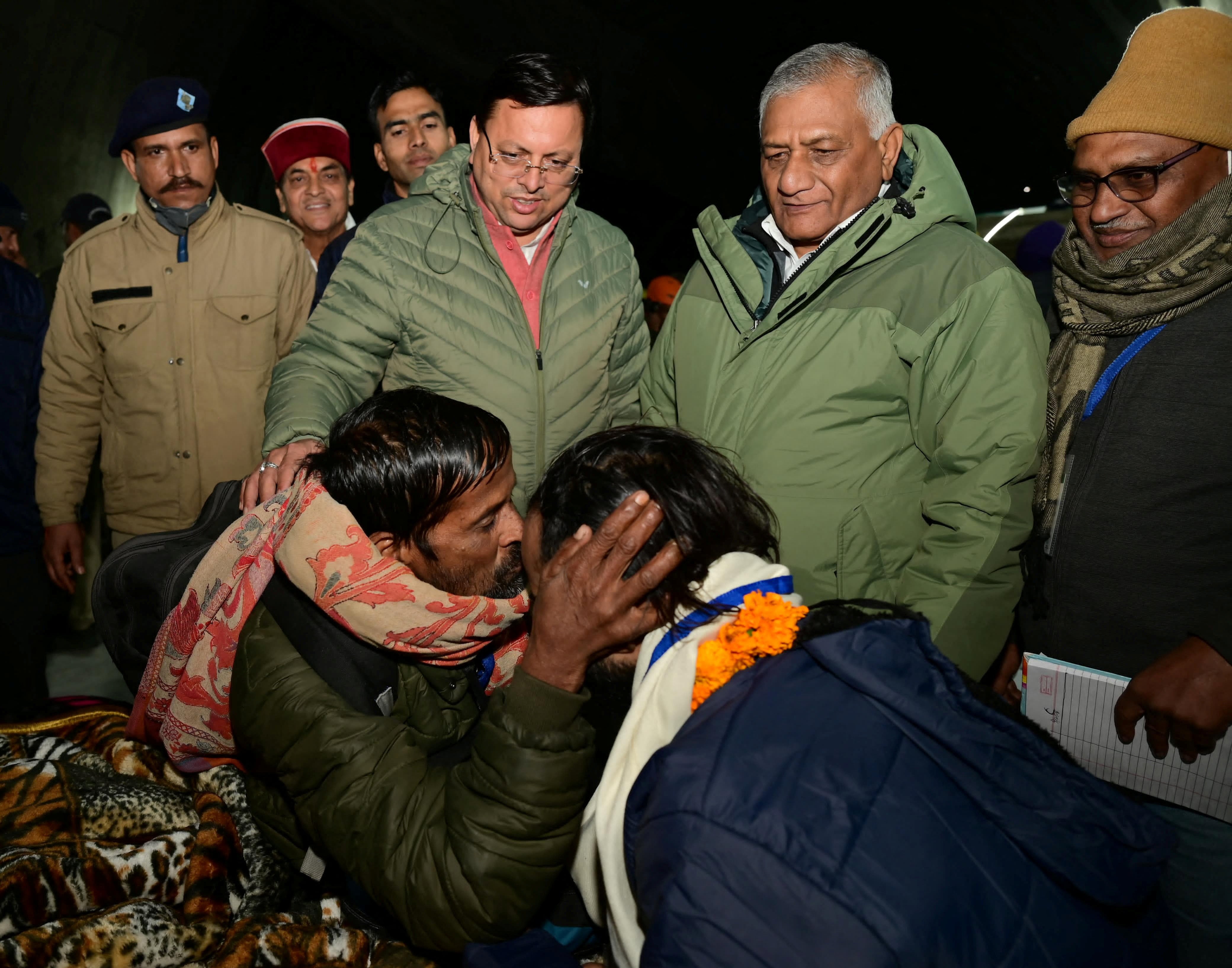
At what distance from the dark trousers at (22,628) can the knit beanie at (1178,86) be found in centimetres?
386

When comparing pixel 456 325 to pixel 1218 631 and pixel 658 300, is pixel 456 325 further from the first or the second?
pixel 658 300

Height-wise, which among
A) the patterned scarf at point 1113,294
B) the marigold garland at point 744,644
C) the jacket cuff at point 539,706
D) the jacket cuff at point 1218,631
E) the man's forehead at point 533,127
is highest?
the man's forehead at point 533,127

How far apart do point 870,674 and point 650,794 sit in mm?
324

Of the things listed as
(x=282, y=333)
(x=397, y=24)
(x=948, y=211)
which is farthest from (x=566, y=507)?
(x=397, y=24)

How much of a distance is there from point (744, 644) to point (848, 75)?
4.72 feet

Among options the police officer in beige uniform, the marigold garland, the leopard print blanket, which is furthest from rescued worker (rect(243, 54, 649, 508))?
the marigold garland

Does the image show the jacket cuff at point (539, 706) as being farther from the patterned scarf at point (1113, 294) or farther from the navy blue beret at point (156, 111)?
the navy blue beret at point (156, 111)

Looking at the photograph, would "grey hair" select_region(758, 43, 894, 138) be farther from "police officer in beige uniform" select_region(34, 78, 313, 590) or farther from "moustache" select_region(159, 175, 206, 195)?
"moustache" select_region(159, 175, 206, 195)

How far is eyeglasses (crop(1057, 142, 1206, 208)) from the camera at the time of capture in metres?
1.81

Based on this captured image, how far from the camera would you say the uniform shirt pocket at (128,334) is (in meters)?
3.26

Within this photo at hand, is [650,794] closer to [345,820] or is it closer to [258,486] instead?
[345,820]

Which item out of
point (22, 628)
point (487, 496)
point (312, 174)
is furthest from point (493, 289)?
point (22, 628)

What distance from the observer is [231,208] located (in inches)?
139

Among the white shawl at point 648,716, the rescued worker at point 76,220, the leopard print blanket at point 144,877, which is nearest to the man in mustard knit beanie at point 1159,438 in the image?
the white shawl at point 648,716
